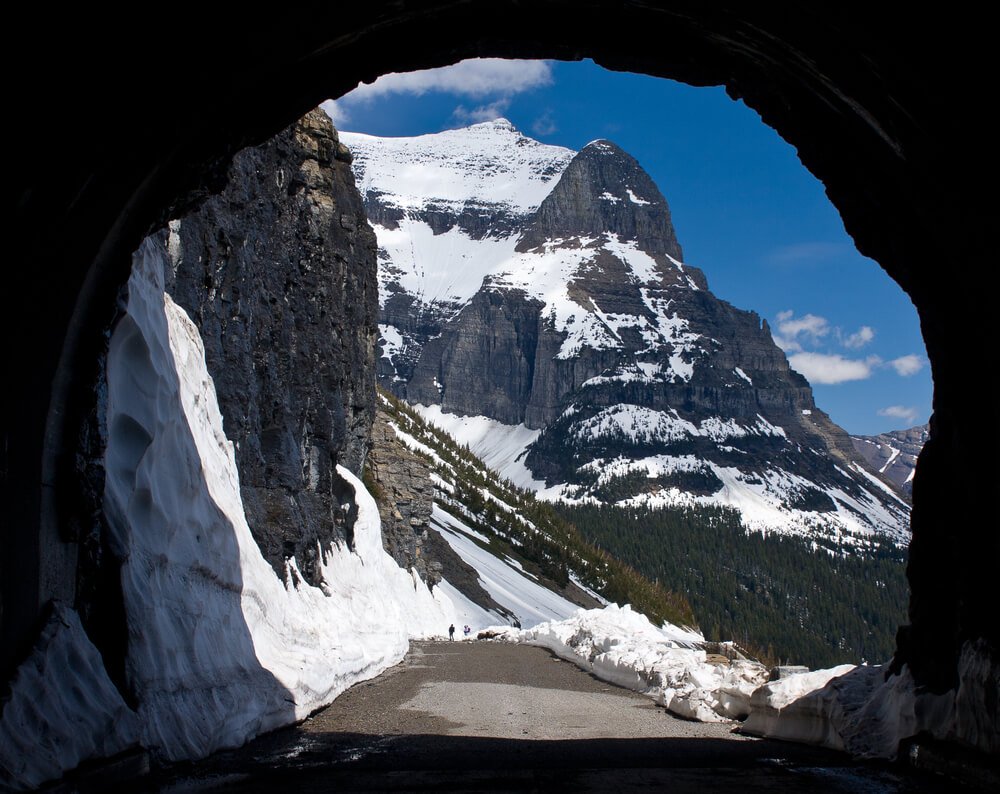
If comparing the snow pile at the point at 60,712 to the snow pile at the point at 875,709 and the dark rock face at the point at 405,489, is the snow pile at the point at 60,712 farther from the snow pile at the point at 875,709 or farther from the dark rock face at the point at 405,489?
the dark rock face at the point at 405,489

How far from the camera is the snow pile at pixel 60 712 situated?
733 centimetres

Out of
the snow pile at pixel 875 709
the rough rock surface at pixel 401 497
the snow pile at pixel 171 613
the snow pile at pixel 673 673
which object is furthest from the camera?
the rough rock surface at pixel 401 497

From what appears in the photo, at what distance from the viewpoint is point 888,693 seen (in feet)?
34.9

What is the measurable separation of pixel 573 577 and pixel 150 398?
12026 centimetres

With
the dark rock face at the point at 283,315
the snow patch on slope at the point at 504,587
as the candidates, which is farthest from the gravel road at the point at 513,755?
the snow patch on slope at the point at 504,587

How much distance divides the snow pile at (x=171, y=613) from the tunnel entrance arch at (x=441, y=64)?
706 millimetres

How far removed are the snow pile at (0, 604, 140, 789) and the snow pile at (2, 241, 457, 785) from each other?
0.01 m

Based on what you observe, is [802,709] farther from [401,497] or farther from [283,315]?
[401,497]

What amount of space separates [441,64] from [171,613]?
6984mm

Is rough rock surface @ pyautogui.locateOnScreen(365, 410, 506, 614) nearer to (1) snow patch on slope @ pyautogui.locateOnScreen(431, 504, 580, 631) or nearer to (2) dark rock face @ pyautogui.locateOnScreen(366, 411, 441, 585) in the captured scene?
(2) dark rock face @ pyautogui.locateOnScreen(366, 411, 441, 585)

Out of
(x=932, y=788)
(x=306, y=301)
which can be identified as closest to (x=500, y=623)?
(x=306, y=301)

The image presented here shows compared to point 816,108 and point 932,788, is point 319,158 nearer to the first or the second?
point 816,108

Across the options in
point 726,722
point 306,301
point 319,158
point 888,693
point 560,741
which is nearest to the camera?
point 888,693

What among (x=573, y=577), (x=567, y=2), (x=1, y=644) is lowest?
(x=573, y=577)
